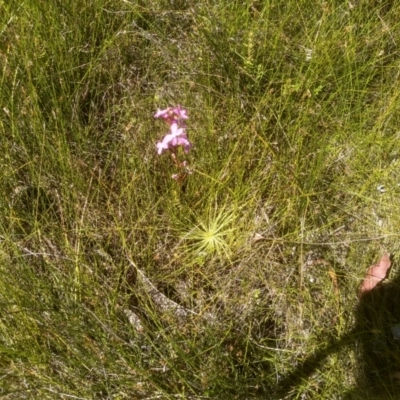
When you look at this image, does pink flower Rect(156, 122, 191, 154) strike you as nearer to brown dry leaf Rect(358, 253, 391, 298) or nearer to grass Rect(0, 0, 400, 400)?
grass Rect(0, 0, 400, 400)

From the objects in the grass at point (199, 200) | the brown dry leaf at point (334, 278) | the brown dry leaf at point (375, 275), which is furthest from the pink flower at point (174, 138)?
the brown dry leaf at point (375, 275)

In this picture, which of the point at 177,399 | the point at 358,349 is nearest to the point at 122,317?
the point at 177,399

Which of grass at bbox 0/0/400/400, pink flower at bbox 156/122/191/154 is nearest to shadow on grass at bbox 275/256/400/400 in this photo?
grass at bbox 0/0/400/400

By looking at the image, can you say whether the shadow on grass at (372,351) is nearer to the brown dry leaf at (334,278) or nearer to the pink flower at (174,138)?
the brown dry leaf at (334,278)

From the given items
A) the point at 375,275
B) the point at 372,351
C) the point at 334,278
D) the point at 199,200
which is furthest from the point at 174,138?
the point at 372,351

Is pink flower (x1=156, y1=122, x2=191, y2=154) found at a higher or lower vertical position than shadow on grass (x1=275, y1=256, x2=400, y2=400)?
higher

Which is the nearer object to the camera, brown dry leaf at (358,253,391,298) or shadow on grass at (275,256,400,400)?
shadow on grass at (275,256,400,400)

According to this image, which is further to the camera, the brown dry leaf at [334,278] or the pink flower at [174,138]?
the brown dry leaf at [334,278]

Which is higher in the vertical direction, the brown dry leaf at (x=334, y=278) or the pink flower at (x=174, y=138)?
the pink flower at (x=174, y=138)
